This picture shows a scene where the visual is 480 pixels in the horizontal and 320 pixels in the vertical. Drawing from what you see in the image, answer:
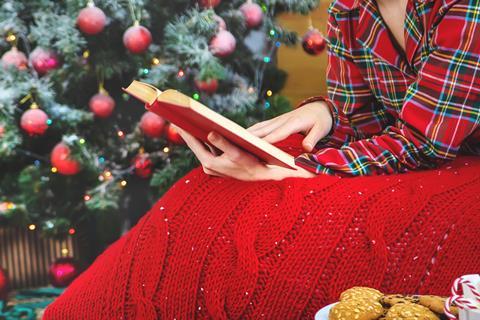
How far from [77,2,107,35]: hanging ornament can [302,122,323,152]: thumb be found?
3.18ft

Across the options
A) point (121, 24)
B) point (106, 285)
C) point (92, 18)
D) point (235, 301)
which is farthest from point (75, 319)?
point (121, 24)

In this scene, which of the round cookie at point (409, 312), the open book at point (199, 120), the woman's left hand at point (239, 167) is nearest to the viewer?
the round cookie at point (409, 312)

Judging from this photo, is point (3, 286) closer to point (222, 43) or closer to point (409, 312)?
point (222, 43)

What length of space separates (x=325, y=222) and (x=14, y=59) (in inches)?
55.7

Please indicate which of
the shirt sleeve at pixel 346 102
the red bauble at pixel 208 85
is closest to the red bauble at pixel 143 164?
the red bauble at pixel 208 85

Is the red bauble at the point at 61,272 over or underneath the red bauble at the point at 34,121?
underneath

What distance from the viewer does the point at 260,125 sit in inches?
46.8

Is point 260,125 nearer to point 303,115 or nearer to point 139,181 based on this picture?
point 303,115

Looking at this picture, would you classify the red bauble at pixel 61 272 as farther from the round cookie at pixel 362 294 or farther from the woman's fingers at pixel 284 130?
the round cookie at pixel 362 294

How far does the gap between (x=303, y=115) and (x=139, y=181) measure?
4.07 ft

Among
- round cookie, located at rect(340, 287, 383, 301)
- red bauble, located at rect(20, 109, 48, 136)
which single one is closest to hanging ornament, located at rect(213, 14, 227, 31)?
red bauble, located at rect(20, 109, 48, 136)

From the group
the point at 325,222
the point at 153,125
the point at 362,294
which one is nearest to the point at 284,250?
the point at 325,222

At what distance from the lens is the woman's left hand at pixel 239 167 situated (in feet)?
3.12

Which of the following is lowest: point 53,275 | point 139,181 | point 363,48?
point 53,275
